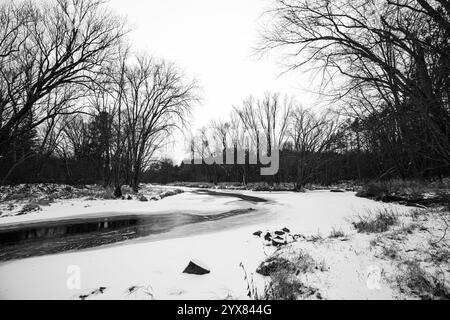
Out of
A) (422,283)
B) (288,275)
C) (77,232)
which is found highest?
(422,283)

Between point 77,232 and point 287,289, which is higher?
point 287,289

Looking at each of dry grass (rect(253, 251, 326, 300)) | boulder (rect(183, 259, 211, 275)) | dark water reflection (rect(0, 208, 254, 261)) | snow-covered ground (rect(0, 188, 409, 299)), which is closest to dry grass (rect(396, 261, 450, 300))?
snow-covered ground (rect(0, 188, 409, 299))

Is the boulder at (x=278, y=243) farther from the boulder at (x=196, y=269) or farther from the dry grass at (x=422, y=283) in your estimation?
the dry grass at (x=422, y=283)

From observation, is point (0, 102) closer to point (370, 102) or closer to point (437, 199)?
point (370, 102)

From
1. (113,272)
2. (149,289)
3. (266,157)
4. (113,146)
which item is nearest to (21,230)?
(113,272)

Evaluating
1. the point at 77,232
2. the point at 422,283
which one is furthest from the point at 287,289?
the point at 77,232

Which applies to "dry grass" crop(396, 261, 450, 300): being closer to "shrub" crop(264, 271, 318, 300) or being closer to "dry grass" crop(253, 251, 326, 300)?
"dry grass" crop(253, 251, 326, 300)

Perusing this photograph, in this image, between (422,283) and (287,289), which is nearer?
(422,283)

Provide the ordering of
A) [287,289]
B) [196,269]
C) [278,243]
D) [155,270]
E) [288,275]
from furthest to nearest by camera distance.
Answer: [278,243] → [155,270] → [196,269] → [288,275] → [287,289]

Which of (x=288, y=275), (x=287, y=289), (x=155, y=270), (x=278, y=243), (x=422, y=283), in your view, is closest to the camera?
(x=422, y=283)

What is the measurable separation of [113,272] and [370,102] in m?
7.14

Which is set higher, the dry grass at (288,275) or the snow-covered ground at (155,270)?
the dry grass at (288,275)

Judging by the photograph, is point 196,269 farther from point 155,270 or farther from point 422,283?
point 422,283

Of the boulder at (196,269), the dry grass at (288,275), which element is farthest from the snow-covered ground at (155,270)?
the dry grass at (288,275)
